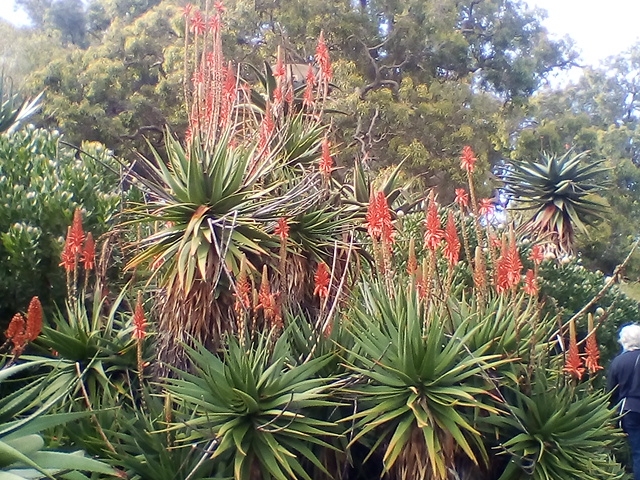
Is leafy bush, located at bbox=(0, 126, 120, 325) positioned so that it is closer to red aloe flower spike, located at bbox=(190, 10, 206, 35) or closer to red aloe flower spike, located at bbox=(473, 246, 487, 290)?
red aloe flower spike, located at bbox=(190, 10, 206, 35)

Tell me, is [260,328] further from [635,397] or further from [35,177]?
[635,397]

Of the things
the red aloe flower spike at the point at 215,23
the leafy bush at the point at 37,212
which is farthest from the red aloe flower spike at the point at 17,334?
the red aloe flower spike at the point at 215,23

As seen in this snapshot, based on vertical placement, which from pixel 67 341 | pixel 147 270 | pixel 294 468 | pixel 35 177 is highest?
pixel 35 177

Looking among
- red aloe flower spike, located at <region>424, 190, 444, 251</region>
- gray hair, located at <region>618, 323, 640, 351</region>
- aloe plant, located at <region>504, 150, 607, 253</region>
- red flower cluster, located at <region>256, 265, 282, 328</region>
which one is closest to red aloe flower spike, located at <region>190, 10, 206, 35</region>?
red flower cluster, located at <region>256, 265, 282, 328</region>

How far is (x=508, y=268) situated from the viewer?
14.3 ft

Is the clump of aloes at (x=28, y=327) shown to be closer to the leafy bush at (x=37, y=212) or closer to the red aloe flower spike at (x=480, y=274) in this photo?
the leafy bush at (x=37, y=212)

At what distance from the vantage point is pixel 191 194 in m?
4.93

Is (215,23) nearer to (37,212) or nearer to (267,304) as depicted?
(37,212)

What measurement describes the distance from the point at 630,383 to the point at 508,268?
261cm

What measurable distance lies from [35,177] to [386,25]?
44.7ft

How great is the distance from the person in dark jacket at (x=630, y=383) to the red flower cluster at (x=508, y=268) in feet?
7.22

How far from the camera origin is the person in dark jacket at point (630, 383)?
19.7 feet

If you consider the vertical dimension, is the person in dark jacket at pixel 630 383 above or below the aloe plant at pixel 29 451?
above

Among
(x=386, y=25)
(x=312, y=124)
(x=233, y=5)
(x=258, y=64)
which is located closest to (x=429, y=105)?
(x=386, y=25)
